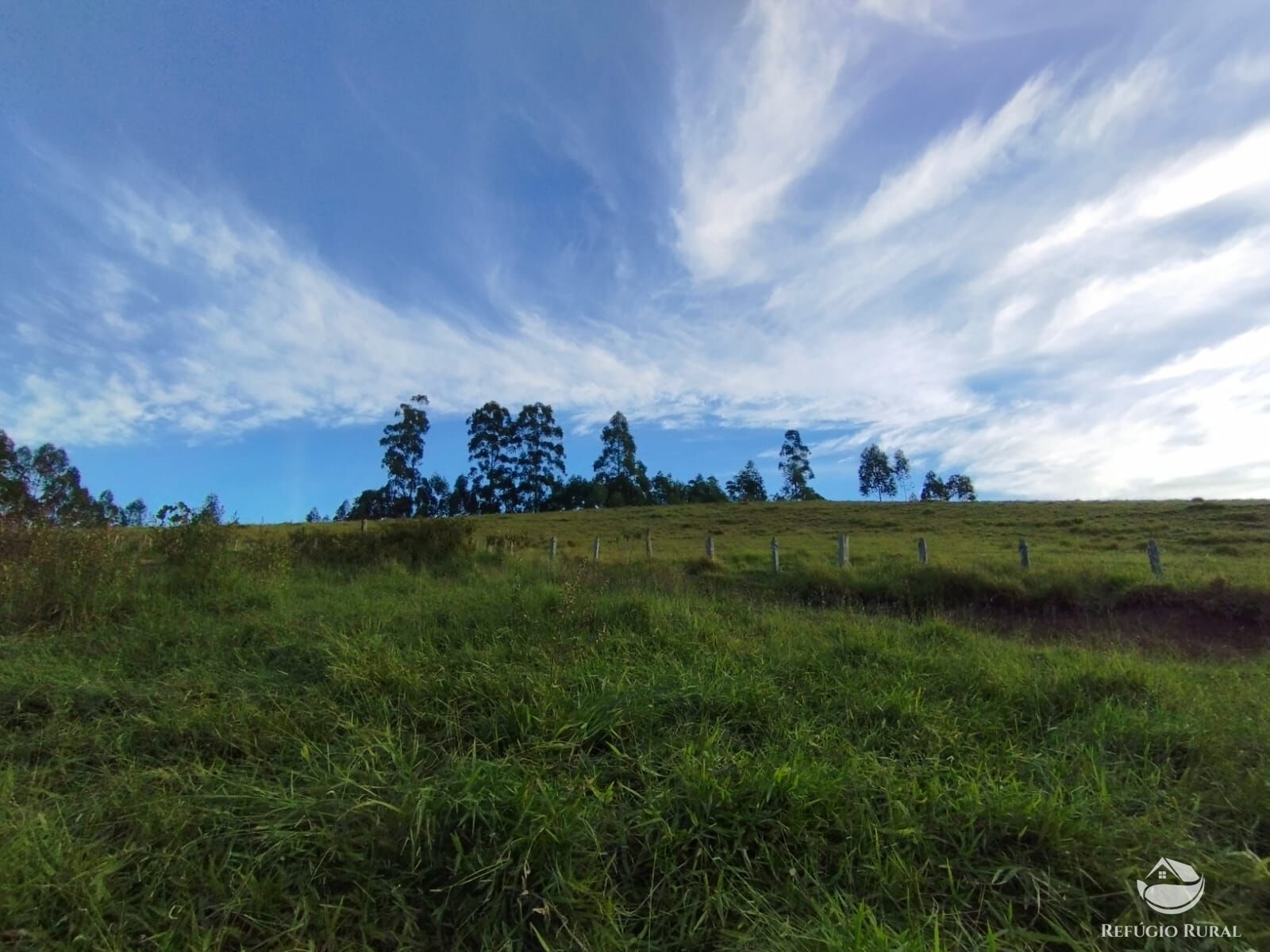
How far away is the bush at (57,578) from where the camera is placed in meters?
7.24

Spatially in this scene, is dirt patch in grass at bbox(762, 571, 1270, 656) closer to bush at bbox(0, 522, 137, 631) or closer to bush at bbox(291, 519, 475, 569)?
bush at bbox(291, 519, 475, 569)

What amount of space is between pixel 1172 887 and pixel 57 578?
1054 centimetres

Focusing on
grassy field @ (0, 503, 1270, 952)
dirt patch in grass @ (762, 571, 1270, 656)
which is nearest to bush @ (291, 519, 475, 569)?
grassy field @ (0, 503, 1270, 952)

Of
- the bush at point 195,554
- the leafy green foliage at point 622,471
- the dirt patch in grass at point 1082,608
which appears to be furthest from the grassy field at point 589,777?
the leafy green foliage at point 622,471

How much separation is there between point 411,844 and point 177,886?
3.16ft

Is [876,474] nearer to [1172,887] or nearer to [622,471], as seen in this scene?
[622,471]

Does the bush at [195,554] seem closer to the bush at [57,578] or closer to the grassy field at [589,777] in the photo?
the bush at [57,578]

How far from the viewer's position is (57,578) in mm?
7496

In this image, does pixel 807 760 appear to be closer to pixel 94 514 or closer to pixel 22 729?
pixel 22 729

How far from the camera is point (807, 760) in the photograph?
11.6ft

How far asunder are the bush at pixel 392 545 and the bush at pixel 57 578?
16.7 ft

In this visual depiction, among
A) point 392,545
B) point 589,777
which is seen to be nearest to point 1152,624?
point 589,777

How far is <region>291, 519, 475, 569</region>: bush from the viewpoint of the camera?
14000 mm

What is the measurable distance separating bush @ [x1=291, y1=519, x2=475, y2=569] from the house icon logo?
13.0 meters
